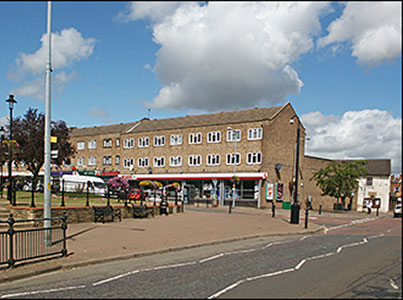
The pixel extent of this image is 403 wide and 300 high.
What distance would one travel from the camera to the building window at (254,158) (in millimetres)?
43866

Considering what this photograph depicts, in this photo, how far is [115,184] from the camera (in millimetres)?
29125

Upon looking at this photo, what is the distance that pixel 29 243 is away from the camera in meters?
10.5

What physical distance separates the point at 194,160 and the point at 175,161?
3.28 meters

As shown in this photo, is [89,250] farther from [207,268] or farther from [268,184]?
[268,184]

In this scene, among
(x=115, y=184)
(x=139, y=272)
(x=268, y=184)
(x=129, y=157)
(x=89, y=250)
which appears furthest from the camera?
(x=129, y=157)

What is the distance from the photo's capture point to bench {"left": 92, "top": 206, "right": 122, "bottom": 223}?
62.2 ft

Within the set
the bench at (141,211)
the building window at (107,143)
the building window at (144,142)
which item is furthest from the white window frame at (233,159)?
the bench at (141,211)

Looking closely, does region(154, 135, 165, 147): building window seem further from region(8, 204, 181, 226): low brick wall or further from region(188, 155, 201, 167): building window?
region(8, 204, 181, 226): low brick wall

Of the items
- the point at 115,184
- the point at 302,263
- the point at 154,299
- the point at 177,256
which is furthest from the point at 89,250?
the point at 115,184

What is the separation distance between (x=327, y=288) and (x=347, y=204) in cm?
5772

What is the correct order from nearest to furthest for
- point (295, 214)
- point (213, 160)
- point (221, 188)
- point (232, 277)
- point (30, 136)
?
point (232, 277)
point (295, 214)
point (30, 136)
point (221, 188)
point (213, 160)

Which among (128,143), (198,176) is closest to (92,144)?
(128,143)

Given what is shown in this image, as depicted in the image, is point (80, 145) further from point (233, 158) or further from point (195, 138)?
point (233, 158)

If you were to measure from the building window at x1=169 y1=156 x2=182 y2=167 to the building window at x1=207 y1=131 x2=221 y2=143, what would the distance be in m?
5.18
